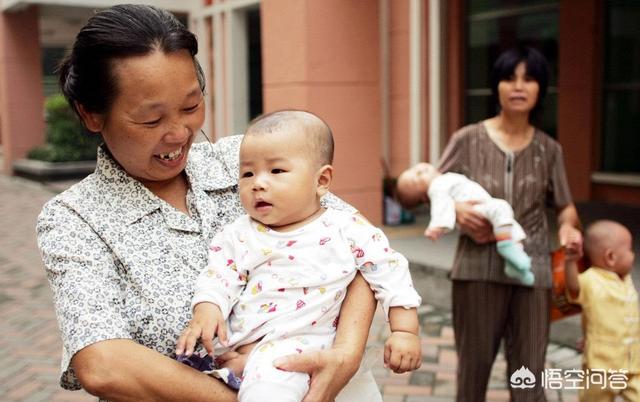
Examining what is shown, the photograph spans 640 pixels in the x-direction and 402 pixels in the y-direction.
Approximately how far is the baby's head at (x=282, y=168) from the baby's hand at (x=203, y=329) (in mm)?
276

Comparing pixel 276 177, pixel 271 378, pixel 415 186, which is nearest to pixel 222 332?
pixel 271 378

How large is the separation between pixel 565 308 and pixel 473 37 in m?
6.74

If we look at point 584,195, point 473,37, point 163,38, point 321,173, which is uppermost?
point 473,37

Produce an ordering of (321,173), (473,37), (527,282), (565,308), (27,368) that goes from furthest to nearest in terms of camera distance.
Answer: (473,37), (27,368), (565,308), (527,282), (321,173)

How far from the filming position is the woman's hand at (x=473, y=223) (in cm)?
322

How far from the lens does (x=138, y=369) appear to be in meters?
1.57

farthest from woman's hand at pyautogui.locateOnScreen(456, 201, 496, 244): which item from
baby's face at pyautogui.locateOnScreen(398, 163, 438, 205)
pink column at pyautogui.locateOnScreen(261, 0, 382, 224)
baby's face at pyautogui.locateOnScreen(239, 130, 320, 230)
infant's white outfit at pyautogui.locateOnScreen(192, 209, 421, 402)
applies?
pink column at pyautogui.locateOnScreen(261, 0, 382, 224)

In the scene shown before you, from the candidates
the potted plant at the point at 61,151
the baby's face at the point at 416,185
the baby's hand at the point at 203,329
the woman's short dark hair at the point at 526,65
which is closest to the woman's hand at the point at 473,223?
the baby's face at the point at 416,185

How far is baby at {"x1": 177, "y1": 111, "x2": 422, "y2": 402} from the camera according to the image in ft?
5.81

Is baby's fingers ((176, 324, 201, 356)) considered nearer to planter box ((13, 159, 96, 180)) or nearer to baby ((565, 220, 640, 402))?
baby ((565, 220, 640, 402))

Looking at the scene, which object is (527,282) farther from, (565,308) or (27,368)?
(27,368)

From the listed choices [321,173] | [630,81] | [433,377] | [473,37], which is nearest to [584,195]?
[630,81]

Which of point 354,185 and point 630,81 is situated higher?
point 630,81

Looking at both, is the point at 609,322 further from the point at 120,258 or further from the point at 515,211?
the point at 120,258
